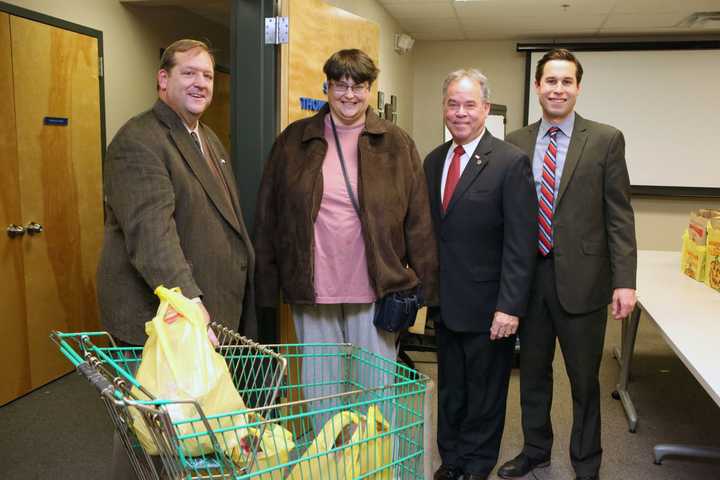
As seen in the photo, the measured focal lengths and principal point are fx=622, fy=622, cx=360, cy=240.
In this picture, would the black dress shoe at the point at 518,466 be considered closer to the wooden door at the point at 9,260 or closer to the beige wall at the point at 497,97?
the wooden door at the point at 9,260

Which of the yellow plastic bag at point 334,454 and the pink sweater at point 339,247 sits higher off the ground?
the pink sweater at point 339,247

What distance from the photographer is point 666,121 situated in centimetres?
623

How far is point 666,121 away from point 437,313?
202 inches

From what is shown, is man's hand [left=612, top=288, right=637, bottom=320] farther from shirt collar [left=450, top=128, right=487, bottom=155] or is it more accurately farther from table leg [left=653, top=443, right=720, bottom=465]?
table leg [left=653, top=443, right=720, bottom=465]

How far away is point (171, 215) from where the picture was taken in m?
1.64

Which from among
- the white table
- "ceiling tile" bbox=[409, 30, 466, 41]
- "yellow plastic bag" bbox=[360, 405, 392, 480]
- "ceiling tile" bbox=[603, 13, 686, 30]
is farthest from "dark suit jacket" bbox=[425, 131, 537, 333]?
"ceiling tile" bbox=[409, 30, 466, 41]

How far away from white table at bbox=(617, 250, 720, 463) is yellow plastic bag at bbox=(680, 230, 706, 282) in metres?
0.03

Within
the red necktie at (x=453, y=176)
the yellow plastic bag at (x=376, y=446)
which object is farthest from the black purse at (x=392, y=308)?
the yellow plastic bag at (x=376, y=446)

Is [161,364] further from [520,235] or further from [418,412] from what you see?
[520,235]

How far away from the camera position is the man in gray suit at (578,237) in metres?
2.07

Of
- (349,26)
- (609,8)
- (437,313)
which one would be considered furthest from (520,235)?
(609,8)

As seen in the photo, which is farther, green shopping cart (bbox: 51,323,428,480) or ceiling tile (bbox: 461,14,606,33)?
ceiling tile (bbox: 461,14,606,33)

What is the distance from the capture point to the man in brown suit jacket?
1593 millimetres

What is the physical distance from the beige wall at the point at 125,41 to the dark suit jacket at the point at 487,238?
2.56 m
